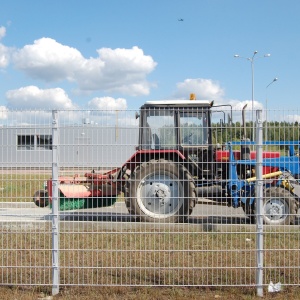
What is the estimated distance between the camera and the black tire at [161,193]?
6586 mm

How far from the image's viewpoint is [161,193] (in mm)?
6660

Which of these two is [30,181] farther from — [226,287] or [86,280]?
[226,287]

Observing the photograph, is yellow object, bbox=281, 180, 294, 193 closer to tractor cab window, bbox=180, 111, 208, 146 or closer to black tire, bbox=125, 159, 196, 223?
tractor cab window, bbox=180, 111, 208, 146

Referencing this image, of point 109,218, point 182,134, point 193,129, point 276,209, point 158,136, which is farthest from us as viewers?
point 276,209

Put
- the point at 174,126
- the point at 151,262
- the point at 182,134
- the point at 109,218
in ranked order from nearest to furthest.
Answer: the point at 151,262, the point at 109,218, the point at 182,134, the point at 174,126

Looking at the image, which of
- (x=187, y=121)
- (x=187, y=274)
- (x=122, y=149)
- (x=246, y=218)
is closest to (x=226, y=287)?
(x=187, y=274)

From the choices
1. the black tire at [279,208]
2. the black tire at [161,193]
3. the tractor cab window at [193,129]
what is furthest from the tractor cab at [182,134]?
the black tire at [279,208]

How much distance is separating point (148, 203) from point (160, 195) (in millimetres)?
699

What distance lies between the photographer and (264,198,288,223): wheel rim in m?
7.57

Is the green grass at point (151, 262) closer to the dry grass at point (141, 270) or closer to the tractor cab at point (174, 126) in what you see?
the dry grass at point (141, 270)

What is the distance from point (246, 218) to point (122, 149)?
2.24 metres

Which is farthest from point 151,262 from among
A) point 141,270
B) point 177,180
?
point 177,180

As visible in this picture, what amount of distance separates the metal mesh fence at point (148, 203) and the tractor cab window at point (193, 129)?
0.08 ft

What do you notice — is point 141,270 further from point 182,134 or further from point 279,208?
point 279,208
